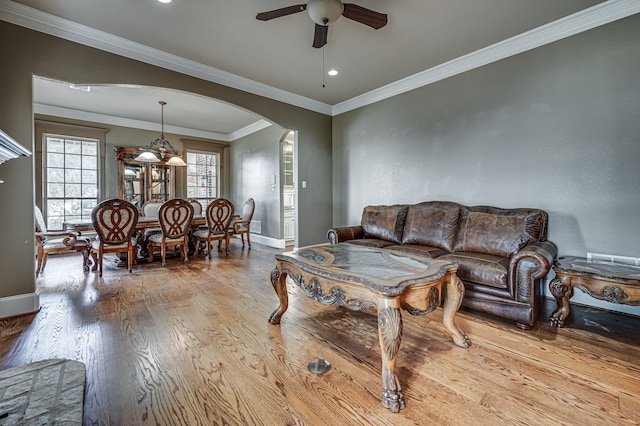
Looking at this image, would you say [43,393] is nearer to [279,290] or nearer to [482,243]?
[279,290]

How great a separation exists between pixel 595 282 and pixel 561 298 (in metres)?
0.27

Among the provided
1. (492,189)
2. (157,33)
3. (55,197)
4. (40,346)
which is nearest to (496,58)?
(492,189)

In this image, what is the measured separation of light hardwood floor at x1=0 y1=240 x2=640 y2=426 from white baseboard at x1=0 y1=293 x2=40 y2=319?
10 cm

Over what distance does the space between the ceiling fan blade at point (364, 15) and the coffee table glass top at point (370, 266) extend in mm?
1998

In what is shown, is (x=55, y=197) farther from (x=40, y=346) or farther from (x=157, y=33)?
(x=40, y=346)

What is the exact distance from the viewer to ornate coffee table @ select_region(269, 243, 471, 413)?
1429 millimetres

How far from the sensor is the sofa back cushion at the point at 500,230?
276 centimetres

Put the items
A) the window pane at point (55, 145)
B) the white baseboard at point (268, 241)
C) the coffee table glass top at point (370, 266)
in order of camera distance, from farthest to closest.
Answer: the white baseboard at point (268, 241) < the window pane at point (55, 145) < the coffee table glass top at point (370, 266)

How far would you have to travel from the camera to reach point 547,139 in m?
2.98

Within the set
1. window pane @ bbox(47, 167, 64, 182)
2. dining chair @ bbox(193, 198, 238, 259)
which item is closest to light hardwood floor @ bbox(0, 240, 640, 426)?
dining chair @ bbox(193, 198, 238, 259)

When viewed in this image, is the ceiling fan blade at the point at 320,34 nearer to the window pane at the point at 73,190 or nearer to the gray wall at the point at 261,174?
the gray wall at the point at 261,174

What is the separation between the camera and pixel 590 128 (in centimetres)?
272

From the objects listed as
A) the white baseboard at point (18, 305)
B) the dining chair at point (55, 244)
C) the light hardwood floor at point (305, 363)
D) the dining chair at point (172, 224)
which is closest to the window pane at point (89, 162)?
the dining chair at point (55, 244)

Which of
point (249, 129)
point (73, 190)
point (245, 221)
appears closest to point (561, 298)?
point (245, 221)
